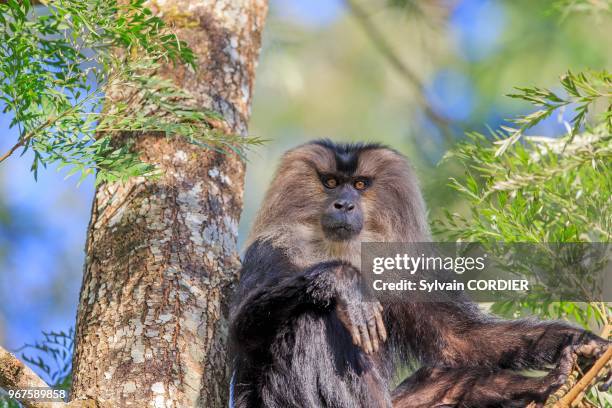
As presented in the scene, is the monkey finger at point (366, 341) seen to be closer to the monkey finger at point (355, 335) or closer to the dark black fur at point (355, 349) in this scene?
the monkey finger at point (355, 335)

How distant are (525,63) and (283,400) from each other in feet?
19.3

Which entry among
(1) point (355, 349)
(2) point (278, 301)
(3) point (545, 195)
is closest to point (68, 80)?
(2) point (278, 301)

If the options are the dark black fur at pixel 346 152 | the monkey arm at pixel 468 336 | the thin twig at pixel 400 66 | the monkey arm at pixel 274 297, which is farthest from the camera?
the thin twig at pixel 400 66

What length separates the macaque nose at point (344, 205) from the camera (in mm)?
5266

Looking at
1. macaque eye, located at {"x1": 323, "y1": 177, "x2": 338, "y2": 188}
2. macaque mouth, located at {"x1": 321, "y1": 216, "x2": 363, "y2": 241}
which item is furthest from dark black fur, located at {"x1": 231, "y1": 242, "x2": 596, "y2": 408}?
macaque eye, located at {"x1": 323, "y1": 177, "x2": 338, "y2": 188}

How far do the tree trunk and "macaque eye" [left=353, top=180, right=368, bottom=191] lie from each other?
77 cm

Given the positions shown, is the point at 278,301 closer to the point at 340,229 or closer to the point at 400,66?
the point at 340,229

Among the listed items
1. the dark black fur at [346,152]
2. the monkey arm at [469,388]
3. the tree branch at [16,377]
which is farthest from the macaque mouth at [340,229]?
the tree branch at [16,377]

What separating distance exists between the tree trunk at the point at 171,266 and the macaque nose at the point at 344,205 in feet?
2.06

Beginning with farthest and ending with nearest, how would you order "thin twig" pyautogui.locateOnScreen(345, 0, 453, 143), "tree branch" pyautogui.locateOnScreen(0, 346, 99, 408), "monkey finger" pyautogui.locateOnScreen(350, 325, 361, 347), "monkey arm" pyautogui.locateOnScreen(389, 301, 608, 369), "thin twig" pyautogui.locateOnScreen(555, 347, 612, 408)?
"thin twig" pyautogui.locateOnScreen(345, 0, 453, 143)
"monkey arm" pyautogui.locateOnScreen(389, 301, 608, 369)
"monkey finger" pyautogui.locateOnScreen(350, 325, 361, 347)
"thin twig" pyautogui.locateOnScreen(555, 347, 612, 408)
"tree branch" pyautogui.locateOnScreen(0, 346, 99, 408)

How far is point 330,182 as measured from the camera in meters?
5.58

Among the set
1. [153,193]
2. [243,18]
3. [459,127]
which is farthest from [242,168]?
[459,127]

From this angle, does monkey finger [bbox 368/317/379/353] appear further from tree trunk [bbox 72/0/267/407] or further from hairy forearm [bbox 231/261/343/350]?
tree trunk [bbox 72/0/267/407]

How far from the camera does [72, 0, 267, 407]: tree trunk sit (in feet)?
13.9
